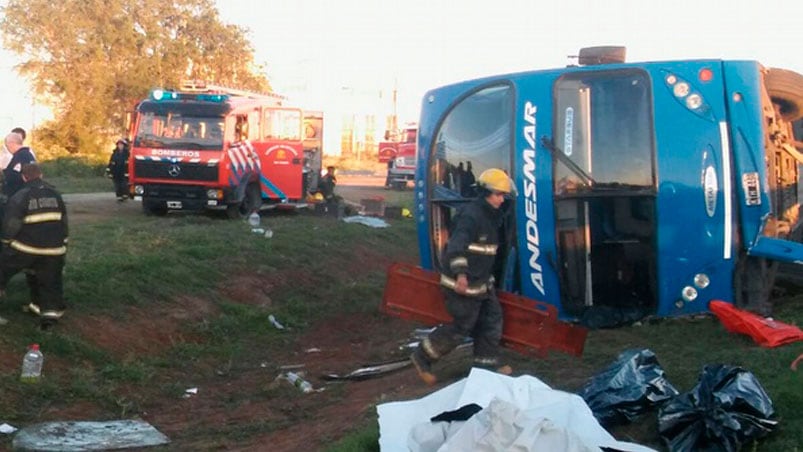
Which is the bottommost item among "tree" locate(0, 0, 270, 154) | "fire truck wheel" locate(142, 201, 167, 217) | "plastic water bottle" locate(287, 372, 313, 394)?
"plastic water bottle" locate(287, 372, 313, 394)

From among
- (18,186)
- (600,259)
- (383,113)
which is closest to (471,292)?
(600,259)

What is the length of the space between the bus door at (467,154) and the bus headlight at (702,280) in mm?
1623

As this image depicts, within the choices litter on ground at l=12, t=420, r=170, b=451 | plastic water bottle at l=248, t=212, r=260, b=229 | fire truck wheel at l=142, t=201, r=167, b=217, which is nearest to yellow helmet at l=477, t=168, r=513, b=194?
litter on ground at l=12, t=420, r=170, b=451

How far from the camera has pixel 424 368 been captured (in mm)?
7680

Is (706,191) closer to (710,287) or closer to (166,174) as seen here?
(710,287)

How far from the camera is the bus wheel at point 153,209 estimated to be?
826 inches

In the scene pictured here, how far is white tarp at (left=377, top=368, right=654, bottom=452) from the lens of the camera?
4.22m

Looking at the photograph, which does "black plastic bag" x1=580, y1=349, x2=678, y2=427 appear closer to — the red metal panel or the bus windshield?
the red metal panel

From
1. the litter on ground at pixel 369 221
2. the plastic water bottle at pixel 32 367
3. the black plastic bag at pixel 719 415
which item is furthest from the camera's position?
the litter on ground at pixel 369 221

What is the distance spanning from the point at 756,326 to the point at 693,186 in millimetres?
1443

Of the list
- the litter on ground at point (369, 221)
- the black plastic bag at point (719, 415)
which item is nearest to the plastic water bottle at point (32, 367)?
the black plastic bag at point (719, 415)

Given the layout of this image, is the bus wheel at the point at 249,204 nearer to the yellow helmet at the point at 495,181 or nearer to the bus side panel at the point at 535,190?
the bus side panel at the point at 535,190

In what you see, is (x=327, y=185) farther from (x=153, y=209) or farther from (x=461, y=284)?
(x=461, y=284)

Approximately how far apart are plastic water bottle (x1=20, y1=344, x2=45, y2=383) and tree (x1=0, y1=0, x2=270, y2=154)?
1291 inches
